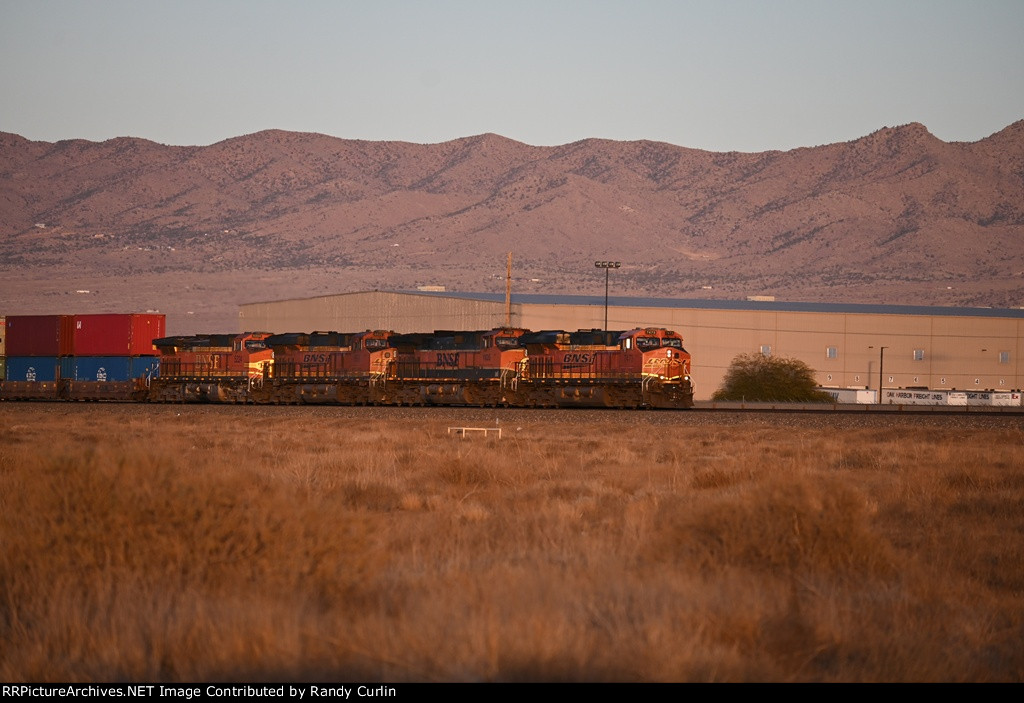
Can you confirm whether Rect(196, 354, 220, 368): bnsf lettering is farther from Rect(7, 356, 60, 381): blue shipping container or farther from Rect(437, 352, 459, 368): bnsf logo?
Rect(437, 352, 459, 368): bnsf logo

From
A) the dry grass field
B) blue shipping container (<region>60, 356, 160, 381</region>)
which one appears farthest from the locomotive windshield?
the dry grass field

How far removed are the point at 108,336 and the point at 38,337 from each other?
3.98 meters

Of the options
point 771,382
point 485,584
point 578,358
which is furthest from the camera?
point 771,382

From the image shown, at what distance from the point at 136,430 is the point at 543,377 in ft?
66.6

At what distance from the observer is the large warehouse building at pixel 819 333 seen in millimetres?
81938

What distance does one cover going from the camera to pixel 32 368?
60656mm

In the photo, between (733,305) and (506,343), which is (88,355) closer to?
(506,343)

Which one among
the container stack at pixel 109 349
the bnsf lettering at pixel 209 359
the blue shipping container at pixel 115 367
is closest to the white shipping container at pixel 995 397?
the bnsf lettering at pixel 209 359

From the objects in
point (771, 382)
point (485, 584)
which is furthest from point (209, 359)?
point (485, 584)

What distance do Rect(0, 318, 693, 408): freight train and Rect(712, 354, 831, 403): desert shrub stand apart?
22.4 metres

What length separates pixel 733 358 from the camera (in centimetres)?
8188

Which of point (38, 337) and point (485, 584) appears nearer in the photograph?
point (485, 584)

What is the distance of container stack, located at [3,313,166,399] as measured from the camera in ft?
194

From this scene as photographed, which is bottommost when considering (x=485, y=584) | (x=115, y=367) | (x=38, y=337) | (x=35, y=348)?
(x=485, y=584)
